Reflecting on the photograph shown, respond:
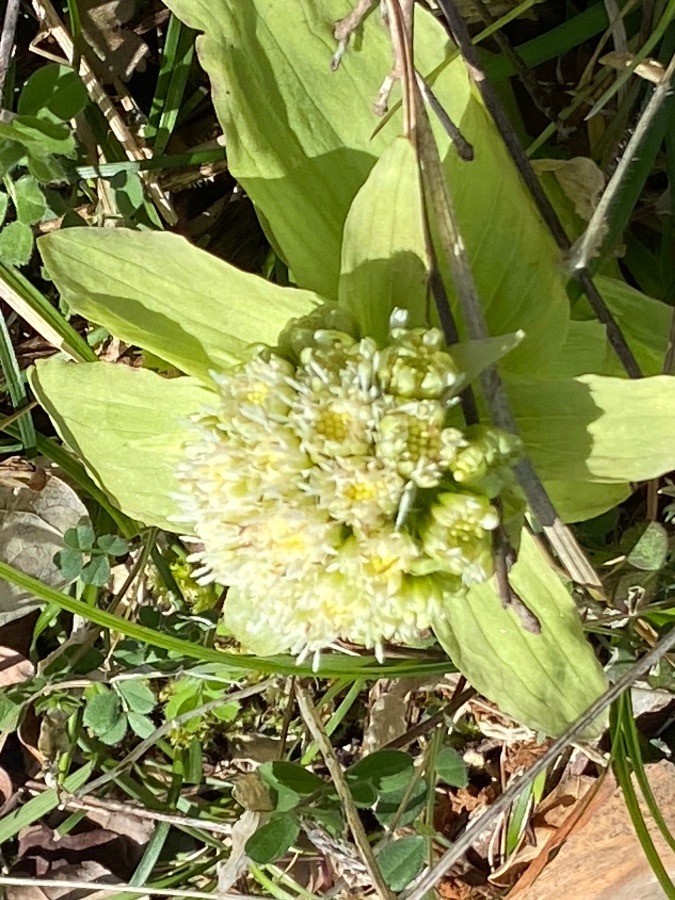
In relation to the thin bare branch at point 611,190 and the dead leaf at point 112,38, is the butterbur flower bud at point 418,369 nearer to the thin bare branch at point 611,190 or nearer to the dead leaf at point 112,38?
the thin bare branch at point 611,190

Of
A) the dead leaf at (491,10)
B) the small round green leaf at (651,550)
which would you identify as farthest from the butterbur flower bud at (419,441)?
the dead leaf at (491,10)

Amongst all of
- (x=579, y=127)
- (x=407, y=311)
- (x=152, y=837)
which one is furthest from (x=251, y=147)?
(x=152, y=837)

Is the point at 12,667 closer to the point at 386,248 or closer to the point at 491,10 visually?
the point at 386,248

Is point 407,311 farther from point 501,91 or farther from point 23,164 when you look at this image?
point 23,164

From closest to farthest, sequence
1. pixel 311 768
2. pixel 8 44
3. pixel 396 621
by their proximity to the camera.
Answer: pixel 396 621
pixel 8 44
pixel 311 768

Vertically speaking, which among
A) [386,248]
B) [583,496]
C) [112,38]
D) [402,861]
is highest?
[112,38]

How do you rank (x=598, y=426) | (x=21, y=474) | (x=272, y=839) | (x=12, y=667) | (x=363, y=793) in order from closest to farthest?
(x=598, y=426)
(x=272, y=839)
(x=363, y=793)
(x=21, y=474)
(x=12, y=667)

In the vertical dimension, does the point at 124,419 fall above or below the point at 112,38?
below

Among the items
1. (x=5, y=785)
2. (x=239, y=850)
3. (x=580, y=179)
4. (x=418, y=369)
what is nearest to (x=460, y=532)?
(x=418, y=369)

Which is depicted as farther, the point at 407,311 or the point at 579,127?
the point at 579,127
